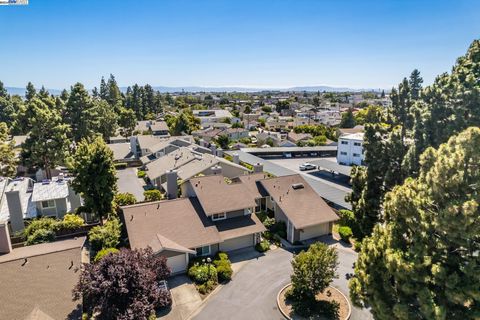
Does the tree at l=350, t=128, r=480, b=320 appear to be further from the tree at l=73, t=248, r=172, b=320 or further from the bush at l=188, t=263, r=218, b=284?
the tree at l=73, t=248, r=172, b=320

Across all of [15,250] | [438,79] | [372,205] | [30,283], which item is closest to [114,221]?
[15,250]

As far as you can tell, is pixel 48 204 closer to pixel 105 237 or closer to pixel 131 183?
pixel 105 237

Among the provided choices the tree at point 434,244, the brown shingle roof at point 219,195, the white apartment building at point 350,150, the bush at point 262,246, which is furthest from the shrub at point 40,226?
the white apartment building at point 350,150

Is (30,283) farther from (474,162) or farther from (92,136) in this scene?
(92,136)

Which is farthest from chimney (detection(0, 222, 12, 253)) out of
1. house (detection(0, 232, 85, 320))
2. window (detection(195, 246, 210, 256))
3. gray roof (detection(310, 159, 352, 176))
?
gray roof (detection(310, 159, 352, 176))

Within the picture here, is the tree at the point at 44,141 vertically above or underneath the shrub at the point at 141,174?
above

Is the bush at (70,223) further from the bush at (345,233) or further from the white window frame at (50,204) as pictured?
the bush at (345,233)
